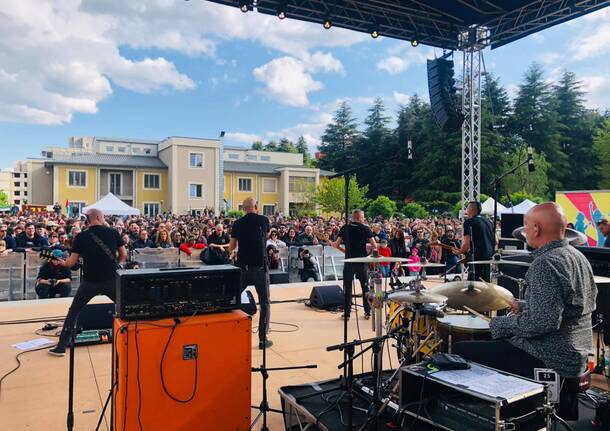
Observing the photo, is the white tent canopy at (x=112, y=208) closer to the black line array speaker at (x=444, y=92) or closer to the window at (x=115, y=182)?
the black line array speaker at (x=444, y=92)

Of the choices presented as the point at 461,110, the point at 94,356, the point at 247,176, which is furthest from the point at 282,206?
the point at 94,356

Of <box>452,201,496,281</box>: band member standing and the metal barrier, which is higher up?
<box>452,201,496,281</box>: band member standing

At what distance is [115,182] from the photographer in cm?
4447

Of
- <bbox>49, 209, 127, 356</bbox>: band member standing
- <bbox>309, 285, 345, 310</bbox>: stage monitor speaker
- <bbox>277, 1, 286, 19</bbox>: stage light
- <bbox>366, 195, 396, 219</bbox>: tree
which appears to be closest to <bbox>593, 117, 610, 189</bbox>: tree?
<bbox>366, 195, 396, 219</bbox>: tree

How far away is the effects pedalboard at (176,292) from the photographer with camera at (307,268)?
26.1ft

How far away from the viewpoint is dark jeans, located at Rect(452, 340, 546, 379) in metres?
2.83

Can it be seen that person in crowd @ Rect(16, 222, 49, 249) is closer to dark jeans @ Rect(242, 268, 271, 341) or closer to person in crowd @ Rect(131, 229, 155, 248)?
person in crowd @ Rect(131, 229, 155, 248)

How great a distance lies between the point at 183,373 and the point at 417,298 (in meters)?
1.62

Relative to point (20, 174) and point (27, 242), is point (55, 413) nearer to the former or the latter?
point (27, 242)

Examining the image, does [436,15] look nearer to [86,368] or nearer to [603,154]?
[86,368]

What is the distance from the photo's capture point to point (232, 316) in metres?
3.24

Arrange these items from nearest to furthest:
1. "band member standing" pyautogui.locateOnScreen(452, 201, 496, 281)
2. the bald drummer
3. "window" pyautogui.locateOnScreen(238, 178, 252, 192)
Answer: the bald drummer < "band member standing" pyautogui.locateOnScreen(452, 201, 496, 281) < "window" pyautogui.locateOnScreen(238, 178, 252, 192)

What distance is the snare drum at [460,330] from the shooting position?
3295 mm

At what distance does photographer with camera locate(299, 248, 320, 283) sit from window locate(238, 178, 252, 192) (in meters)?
37.2
